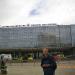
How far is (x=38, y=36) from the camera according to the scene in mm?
135375

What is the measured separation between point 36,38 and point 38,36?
1.58 metres

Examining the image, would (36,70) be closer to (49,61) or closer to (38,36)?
(49,61)

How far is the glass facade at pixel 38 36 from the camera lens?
134125 millimetres

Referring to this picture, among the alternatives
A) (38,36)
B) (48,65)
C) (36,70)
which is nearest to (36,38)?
(38,36)

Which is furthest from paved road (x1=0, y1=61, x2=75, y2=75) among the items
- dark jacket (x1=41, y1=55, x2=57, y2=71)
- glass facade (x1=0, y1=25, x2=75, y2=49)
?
glass facade (x1=0, y1=25, x2=75, y2=49)

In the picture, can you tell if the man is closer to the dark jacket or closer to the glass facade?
the dark jacket

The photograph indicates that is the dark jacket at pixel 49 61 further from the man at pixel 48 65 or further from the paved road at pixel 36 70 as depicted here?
the paved road at pixel 36 70

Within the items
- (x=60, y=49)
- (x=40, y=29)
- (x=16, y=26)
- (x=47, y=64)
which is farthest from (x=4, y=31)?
(x=47, y=64)

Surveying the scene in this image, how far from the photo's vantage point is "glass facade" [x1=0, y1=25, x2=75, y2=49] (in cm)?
13412

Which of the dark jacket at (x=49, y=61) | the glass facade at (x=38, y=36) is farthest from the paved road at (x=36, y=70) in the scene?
the glass facade at (x=38, y=36)

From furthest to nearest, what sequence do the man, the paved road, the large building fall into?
1. the large building
2. the paved road
3. the man

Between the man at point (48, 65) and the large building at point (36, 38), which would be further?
the large building at point (36, 38)

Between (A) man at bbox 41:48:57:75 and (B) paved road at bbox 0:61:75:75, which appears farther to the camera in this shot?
(B) paved road at bbox 0:61:75:75

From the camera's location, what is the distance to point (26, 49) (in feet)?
449
